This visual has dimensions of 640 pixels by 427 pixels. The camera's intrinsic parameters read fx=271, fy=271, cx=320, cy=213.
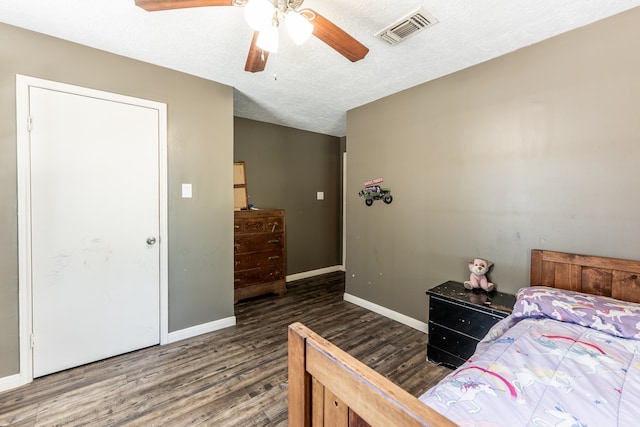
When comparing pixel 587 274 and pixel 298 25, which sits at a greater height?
pixel 298 25

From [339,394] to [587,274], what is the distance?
198 centimetres

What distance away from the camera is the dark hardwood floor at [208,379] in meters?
1.63

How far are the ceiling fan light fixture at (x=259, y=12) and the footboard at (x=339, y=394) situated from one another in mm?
1254

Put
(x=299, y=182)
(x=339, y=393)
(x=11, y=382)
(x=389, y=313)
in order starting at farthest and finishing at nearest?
(x=299, y=182)
(x=389, y=313)
(x=11, y=382)
(x=339, y=393)

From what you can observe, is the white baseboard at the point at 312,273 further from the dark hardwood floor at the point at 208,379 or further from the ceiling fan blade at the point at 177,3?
the ceiling fan blade at the point at 177,3

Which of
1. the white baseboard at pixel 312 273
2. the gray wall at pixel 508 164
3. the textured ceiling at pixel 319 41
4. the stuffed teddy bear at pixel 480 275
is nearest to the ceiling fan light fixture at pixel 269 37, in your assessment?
the textured ceiling at pixel 319 41

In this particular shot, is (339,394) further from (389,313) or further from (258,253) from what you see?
(258,253)

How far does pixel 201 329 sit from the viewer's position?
8.59 ft

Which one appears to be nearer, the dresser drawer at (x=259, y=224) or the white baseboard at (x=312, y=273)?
the dresser drawer at (x=259, y=224)

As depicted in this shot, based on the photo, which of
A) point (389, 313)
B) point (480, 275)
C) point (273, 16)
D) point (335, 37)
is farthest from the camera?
point (389, 313)

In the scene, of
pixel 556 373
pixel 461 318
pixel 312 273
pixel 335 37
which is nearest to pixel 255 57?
pixel 335 37

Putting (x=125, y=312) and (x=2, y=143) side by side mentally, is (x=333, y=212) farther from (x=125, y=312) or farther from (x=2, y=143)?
(x=2, y=143)

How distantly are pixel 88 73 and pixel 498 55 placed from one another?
3.19 m

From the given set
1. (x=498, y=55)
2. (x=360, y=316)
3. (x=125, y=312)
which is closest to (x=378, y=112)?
(x=498, y=55)
